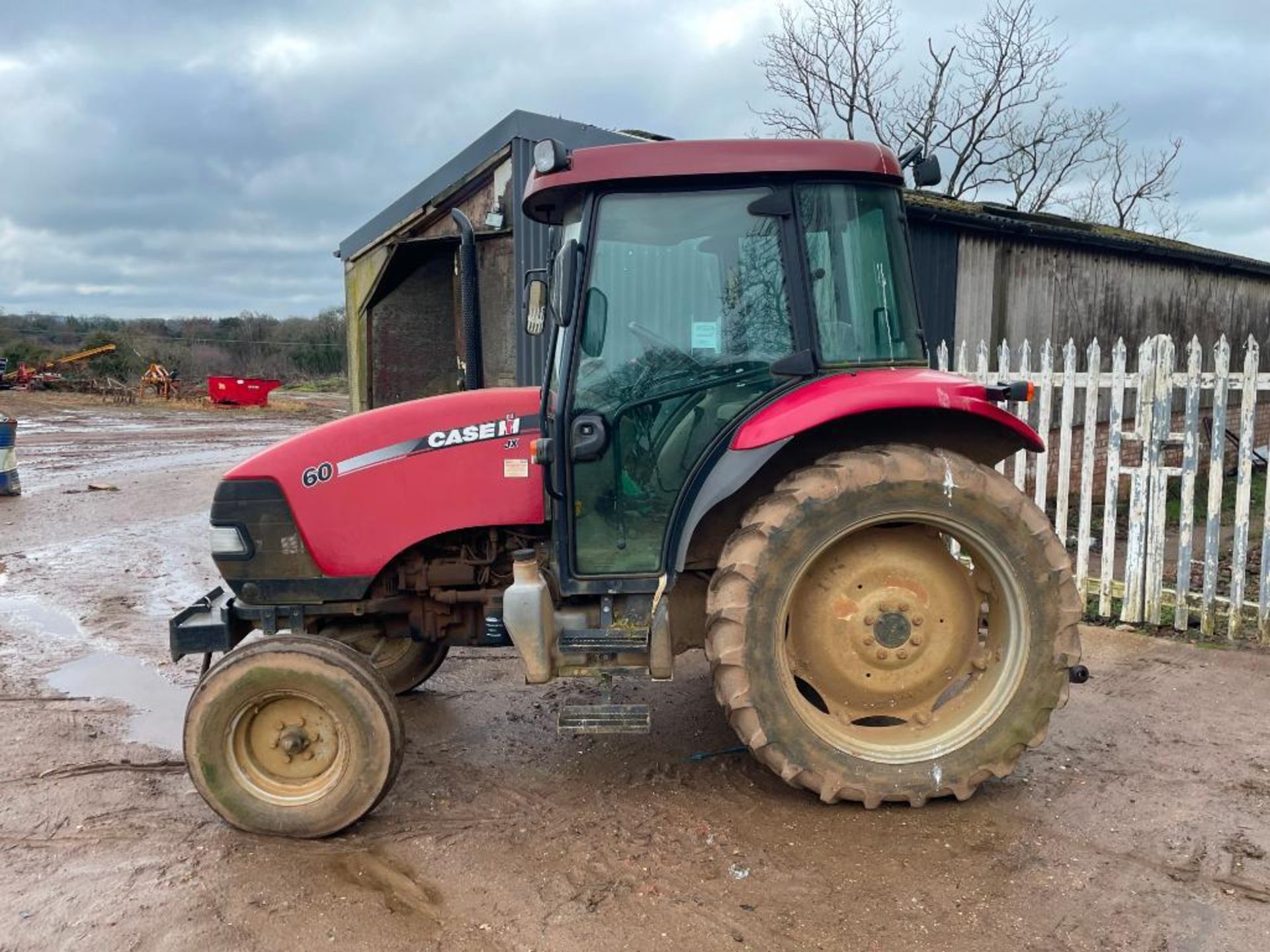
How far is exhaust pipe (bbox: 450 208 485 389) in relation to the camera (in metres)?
4.24

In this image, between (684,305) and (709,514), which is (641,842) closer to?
(709,514)

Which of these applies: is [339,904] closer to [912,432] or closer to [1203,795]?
[912,432]

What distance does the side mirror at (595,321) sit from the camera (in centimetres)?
367

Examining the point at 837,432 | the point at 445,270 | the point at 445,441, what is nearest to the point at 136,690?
the point at 445,441

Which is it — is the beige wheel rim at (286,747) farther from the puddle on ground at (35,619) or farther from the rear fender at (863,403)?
the puddle on ground at (35,619)

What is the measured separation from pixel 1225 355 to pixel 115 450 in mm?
19807

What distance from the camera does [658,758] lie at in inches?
167

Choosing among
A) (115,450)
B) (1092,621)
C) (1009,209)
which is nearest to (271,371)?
(115,450)

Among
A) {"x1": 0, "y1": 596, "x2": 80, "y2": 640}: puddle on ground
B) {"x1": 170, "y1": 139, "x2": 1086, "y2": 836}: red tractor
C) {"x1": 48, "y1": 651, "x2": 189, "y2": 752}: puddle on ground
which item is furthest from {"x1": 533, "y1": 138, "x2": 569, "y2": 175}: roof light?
{"x1": 0, "y1": 596, "x2": 80, "y2": 640}: puddle on ground

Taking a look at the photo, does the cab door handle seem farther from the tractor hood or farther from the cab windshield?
the cab windshield

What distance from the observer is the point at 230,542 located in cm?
393

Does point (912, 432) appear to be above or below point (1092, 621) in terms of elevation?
above

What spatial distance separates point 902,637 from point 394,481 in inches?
83.5

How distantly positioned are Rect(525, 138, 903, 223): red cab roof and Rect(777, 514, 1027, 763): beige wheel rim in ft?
4.60
